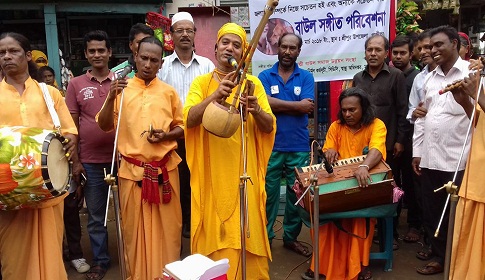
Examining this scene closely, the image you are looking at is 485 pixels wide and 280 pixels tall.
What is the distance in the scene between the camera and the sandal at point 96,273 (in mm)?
3922

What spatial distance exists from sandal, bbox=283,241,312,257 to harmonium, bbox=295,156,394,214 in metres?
0.93

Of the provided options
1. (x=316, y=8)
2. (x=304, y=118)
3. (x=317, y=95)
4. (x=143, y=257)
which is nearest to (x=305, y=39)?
(x=316, y=8)

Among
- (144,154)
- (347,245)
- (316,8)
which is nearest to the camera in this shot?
(144,154)

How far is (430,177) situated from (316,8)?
Answer: 245cm

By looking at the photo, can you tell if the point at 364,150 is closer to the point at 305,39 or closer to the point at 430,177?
the point at 430,177

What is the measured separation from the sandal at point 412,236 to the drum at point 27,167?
3.50 m

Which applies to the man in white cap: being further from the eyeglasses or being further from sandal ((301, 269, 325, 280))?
sandal ((301, 269, 325, 280))

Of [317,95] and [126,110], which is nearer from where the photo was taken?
[126,110]

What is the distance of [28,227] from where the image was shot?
9.98ft

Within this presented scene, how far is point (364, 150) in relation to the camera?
375cm

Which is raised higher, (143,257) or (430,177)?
(430,177)

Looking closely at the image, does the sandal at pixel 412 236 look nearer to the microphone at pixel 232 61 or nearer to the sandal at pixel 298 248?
the sandal at pixel 298 248

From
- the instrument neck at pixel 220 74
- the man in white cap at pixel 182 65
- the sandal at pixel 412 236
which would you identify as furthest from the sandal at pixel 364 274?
the instrument neck at pixel 220 74

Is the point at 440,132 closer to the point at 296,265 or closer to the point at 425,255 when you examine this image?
the point at 425,255
